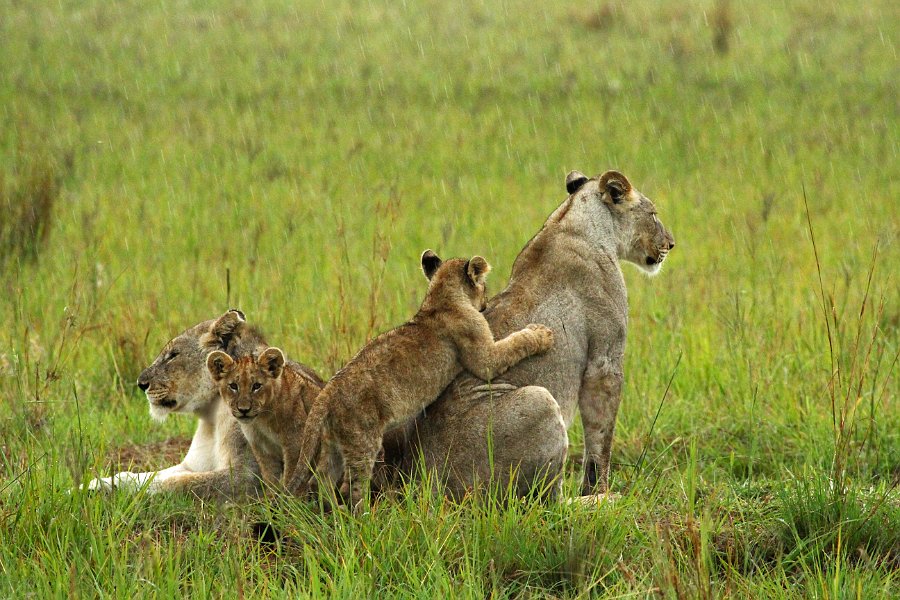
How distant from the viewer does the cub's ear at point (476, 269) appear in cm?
544

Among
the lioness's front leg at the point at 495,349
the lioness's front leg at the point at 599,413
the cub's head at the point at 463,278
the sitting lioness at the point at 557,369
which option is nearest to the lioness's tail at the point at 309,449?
the sitting lioness at the point at 557,369

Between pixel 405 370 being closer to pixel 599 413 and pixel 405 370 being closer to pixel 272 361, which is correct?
pixel 272 361

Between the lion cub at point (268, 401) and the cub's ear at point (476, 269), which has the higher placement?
the cub's ear at point (476, 269)

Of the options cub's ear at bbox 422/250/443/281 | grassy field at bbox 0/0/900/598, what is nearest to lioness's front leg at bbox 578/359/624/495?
grassy field at bbox 0/0/900/598

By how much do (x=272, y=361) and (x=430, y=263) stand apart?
98 cm

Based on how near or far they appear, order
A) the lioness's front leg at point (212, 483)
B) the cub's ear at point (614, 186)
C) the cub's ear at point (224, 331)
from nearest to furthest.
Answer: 1. the lioness's front leg at point (212, 483)
2. the cub's ear at point (224, 331)
3. the cub's ear at point (614, 186)

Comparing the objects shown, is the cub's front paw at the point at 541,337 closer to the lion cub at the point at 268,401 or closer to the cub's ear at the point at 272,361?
the lion cub at the point at 268,401

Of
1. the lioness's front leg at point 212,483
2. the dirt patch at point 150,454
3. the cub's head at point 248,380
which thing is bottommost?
the dirt patch at point 150,454

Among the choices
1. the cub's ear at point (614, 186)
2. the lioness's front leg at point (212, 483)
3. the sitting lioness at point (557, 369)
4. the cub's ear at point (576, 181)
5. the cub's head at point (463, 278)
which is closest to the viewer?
the sitting lioness at point (557, 369)

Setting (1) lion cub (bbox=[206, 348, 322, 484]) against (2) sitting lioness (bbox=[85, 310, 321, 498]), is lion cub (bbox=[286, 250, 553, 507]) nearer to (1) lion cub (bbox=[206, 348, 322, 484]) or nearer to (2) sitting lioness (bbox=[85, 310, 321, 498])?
(1) lion cub (bbox=[206, 348, 322, 484])

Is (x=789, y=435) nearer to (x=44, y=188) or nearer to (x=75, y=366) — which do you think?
(x=75, y=366)

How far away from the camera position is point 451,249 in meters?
11.0

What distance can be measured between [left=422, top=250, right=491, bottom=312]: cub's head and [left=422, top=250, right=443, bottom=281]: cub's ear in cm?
11

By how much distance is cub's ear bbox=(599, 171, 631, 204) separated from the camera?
608 cm
